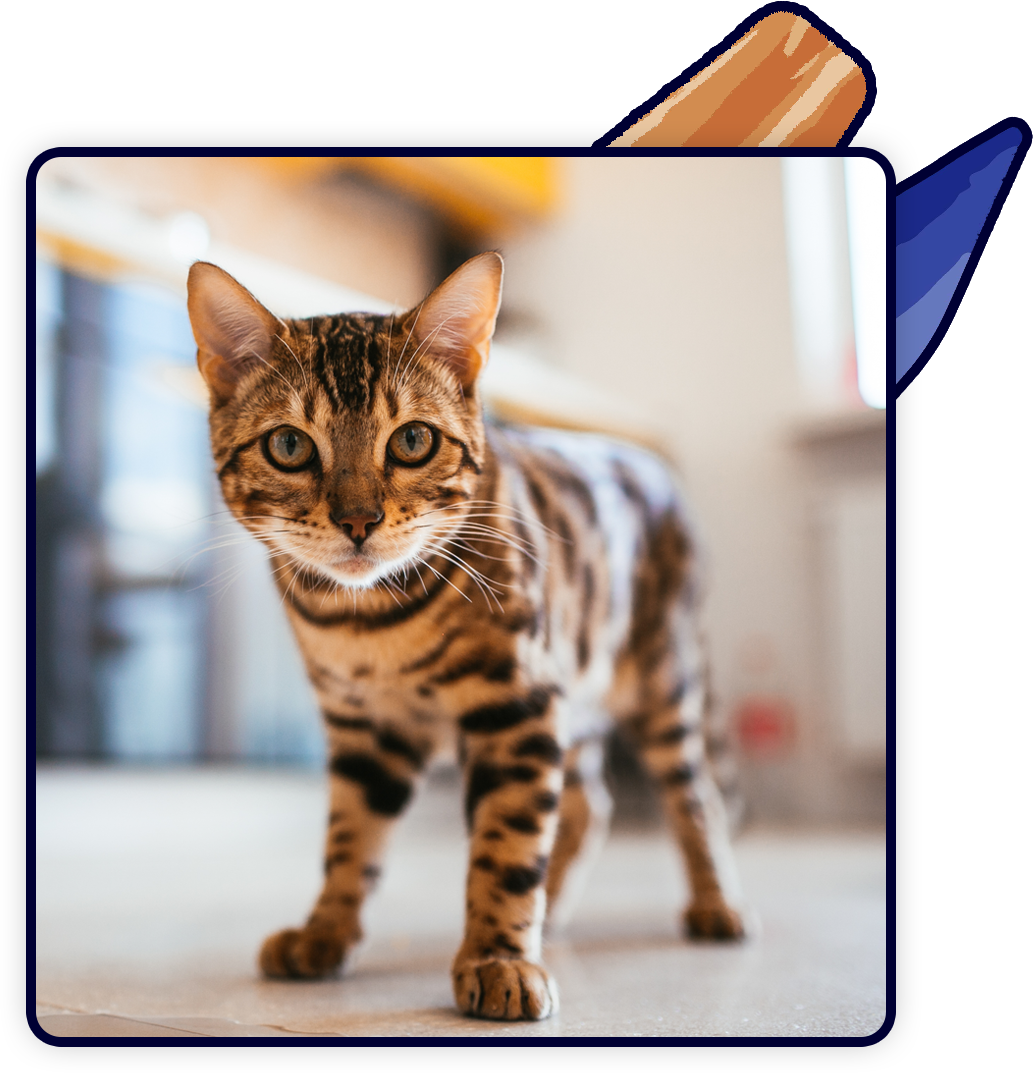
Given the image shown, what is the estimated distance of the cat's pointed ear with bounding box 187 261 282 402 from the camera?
752 mm

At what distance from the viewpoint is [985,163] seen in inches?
26.1

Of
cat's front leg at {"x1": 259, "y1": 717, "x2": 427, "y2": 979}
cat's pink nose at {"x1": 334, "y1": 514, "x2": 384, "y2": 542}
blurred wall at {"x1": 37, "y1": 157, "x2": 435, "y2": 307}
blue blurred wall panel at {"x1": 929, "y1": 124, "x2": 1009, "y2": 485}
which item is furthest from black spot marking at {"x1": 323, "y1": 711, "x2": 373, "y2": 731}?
blue blurred wall panel at {"x1": 929, "y1": 124, "x2": 1009, "y2": 485}

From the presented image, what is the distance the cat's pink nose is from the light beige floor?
33 cm

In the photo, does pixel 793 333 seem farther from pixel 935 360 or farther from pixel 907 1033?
pixel 907 1033

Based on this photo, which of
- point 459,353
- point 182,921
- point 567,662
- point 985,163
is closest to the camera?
point 985,163

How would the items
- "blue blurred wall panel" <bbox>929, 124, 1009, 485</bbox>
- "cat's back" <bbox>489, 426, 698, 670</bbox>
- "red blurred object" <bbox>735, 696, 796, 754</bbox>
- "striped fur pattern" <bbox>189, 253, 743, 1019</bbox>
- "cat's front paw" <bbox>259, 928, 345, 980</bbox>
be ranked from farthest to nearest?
"red blurred object" <bbox>735, 696, 796, 754</bbox> → "cat's back" <bbox>489, 426, 698, 670</bbox> → "cat's front paw" <bbox>259, 928, 345, 980</bbox> → "striped fur pattern" <bbox>189, 253, 743, 1019</bbox> → "blue blurred wall panel" <bbox>929, 124, 1009, 485</bbox>

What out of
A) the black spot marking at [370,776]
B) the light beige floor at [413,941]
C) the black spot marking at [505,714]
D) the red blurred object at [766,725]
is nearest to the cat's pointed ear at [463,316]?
the black spot marking at [505,714]

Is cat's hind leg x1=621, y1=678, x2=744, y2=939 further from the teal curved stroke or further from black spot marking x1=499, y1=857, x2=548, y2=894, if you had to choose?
the teal curved stroke

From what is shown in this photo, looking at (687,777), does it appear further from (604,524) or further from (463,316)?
(463,316)

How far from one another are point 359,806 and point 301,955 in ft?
0.46

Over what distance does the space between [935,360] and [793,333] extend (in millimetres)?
775

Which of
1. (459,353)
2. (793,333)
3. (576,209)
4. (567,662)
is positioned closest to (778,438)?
(793,333)

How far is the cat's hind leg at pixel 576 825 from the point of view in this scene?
1.15 meters

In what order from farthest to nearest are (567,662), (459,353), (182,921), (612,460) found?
(612,460), (182,921), (567,662), (459,353)
